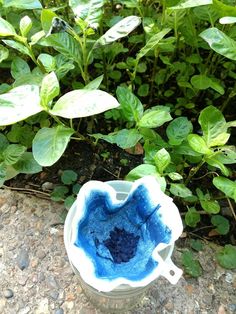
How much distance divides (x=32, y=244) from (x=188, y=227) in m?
0.40

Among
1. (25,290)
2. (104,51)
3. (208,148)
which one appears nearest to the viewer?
(208,148)

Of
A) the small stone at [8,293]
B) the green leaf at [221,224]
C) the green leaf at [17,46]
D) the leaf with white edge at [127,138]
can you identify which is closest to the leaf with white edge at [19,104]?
the green leaf at [17,46]

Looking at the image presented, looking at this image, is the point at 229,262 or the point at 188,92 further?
the point at 188,92

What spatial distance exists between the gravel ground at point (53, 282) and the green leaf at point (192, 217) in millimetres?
75

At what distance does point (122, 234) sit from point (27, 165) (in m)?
0.30

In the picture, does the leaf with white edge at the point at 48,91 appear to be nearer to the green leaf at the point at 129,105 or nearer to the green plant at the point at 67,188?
the green leaf at the point at 129,105

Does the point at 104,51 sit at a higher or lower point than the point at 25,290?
higher

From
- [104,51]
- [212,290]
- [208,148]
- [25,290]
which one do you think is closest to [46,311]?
[25,290]

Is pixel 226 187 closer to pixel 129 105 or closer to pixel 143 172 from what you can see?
pixel 143 172

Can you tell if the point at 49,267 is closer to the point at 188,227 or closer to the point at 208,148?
the point at 188,227

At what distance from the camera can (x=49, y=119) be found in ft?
3.93

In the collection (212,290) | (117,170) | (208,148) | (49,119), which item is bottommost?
(212,290)

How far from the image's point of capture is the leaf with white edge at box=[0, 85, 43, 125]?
803mm

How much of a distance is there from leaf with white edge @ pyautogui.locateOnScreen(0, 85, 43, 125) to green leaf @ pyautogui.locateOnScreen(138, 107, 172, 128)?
9.9 inches
